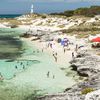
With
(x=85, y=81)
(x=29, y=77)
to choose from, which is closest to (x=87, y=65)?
(x=85, y=81)

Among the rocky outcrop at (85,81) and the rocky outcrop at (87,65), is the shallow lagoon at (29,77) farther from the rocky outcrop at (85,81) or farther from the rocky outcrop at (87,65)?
the rocky outcrop at (85,81)

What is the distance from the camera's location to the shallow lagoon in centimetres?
3939

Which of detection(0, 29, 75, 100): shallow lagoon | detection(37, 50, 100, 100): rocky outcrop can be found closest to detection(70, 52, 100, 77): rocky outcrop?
detection(37, 50, 100, 100): rocky outcrop

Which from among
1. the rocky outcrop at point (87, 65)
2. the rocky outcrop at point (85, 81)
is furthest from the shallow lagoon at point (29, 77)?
the rocky outcrop at point (85, 81)

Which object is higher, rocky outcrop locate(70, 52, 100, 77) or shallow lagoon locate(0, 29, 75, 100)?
rocky outcrop locate(70, 52, 100, 77)

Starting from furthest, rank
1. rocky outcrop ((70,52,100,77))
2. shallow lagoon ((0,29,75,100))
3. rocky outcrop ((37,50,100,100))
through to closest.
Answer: rocky outcrop ((70,52,100,77)) → shallow lagoon ((0,29,75,100)) → rocky outcrop ((37,50,100,100))

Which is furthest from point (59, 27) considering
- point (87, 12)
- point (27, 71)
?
point (27, 71)

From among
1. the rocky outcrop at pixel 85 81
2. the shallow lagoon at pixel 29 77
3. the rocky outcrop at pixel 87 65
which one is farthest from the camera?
the rocky outcrop at pixel 87 65

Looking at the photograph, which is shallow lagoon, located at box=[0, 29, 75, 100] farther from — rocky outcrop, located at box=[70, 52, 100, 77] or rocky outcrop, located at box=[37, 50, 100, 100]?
rocky outcrop, located at box=[37, 50, 100, 100]

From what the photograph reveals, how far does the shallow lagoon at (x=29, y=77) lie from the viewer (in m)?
39.4

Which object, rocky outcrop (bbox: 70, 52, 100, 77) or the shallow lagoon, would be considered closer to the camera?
the shallow lagoon

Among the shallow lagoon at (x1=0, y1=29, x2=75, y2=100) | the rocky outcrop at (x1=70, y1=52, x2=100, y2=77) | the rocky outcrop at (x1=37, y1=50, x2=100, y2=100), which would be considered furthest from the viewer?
the rocky outcrop at (x1=70, y1=52, x2=100, y2=77)

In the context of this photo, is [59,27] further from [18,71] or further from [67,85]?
[67,85]

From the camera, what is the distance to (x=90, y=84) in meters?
36.0
